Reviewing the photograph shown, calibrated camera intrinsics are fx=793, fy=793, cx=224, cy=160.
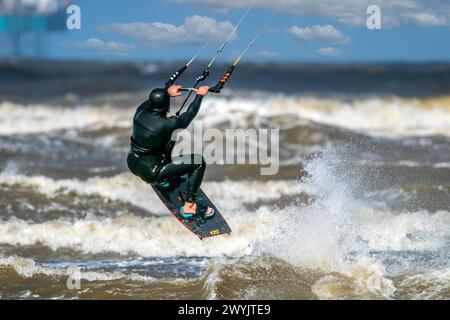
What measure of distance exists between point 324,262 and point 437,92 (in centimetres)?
3188

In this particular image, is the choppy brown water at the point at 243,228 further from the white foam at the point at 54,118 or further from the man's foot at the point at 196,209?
the white foam at the point at 54,118

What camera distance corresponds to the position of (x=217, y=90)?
28.7ft

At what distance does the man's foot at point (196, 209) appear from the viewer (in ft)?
33.0

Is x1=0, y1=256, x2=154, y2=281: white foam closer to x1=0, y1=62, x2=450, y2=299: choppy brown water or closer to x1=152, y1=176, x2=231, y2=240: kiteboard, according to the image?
x1=0, y1=62, x2=450, y2=299: choppy brown water

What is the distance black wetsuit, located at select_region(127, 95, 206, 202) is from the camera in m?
Answer: 8.90

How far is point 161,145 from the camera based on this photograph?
9.20 meters

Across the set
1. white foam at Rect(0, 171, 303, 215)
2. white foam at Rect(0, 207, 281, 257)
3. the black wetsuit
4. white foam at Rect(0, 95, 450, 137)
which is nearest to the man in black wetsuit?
the black wetsuit

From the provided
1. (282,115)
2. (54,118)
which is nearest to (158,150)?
(282,115)

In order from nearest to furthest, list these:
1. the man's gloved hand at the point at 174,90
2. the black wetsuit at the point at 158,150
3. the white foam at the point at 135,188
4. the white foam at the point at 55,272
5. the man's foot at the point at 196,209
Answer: the man's gloved hand at the point at 174,90, the black wetsuit at the point at 158,150, the white foam at the point at 55,272, the man's foot at the point at 196,209, the white foam at the point at 135,188

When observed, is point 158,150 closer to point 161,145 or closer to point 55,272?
point 161,145

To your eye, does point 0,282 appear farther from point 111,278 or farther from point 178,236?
point 178,236

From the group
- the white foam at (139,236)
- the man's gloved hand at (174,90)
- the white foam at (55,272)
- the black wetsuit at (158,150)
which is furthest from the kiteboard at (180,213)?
the man's gloved hand at (174,90)

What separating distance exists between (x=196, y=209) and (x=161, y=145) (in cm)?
133
